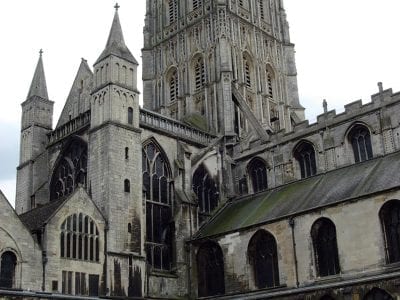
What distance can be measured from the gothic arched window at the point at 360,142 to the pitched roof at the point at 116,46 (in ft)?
51.3

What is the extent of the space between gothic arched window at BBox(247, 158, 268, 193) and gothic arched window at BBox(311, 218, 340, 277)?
10.8m

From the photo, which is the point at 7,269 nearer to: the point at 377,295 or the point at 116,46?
the point at 116,46

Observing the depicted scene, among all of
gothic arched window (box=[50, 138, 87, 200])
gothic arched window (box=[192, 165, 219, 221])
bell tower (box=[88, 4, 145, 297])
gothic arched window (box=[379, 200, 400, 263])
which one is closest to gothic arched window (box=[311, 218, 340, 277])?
gothic arched window (box=[379, 200, 400, 263])

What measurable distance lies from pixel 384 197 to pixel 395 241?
2.30 m

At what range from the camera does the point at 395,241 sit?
3089cm

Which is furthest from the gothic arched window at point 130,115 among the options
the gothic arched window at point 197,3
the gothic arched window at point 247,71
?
the gothic arched window at point 197,3

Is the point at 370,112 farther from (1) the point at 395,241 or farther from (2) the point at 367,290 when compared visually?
(2) the point at 367,290

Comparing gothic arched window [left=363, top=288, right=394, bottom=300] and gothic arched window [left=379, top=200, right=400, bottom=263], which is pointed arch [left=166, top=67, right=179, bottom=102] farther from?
gothic arched window [left=363, top=288, right=394, bottom=300]

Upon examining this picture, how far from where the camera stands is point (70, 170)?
4256 cm

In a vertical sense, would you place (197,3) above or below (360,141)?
above

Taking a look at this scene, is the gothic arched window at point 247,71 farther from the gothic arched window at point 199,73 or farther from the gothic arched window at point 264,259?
the gothic arched window at point 264,259

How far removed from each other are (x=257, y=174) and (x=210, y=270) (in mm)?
9502

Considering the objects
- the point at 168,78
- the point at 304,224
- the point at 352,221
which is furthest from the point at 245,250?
the point at 168,78

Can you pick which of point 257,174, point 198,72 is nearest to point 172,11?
point 198,72
